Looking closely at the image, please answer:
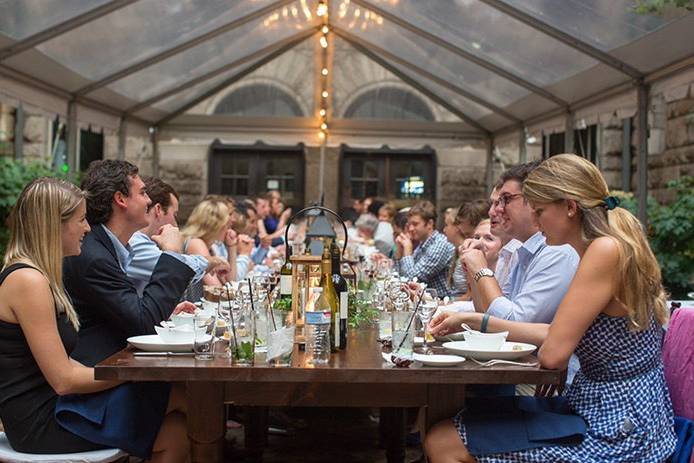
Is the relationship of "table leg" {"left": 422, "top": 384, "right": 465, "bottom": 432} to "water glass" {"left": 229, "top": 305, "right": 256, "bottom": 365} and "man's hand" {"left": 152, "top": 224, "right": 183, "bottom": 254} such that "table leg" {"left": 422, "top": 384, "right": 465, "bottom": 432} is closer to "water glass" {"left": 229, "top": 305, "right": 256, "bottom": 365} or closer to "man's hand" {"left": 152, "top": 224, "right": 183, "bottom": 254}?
"water glass" {"left": 229, "top": 305, "right": 256, "bottom": 365}

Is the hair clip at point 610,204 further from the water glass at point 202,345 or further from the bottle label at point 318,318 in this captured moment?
the water glass at point 202,345

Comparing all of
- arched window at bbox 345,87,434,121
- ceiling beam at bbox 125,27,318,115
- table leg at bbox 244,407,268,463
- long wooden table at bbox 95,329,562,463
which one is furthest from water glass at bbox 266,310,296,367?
arched window at bbox 345,87,434,121

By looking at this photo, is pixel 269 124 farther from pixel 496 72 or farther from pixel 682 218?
pixel 682 218

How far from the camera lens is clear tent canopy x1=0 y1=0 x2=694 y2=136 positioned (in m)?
7.25

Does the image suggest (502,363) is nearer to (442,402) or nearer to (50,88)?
(442,402)

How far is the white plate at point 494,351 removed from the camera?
8.46 feet

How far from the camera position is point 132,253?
146 inches

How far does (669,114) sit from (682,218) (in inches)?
60.2

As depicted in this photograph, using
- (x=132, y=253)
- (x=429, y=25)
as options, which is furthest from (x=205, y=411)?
(x=429, y=25)

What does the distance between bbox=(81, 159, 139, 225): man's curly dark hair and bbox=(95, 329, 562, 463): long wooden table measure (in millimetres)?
626

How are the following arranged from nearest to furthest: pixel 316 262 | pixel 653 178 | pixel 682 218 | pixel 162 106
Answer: pixel 316 262 → pixel 682 218 → pixel 653 178 → pixel 162 106

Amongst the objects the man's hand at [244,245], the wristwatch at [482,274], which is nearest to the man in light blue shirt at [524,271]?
the wristwatch at [482,274]

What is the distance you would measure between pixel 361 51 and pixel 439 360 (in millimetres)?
10176

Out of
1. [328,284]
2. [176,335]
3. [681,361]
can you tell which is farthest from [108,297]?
[681,361]
